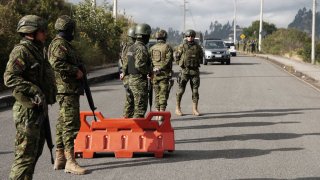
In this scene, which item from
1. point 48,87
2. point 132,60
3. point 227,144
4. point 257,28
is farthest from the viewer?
point 257,28

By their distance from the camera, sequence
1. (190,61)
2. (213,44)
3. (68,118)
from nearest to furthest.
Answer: (68,118)
(190,61)
(213,44)

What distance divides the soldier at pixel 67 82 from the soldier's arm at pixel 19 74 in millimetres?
1615

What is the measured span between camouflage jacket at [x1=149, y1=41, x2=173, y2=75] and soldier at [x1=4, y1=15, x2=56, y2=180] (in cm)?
547

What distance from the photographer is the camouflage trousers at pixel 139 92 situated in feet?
27.6

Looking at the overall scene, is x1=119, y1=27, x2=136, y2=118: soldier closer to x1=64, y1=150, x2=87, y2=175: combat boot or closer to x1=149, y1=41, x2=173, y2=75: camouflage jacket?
x1=149, y1=41, x2=173, y2=75: camouflage jacket

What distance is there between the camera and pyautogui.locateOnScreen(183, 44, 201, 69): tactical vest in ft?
39.7

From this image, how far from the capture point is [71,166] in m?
6.92

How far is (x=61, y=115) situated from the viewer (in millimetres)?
6977

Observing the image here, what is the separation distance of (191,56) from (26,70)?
23.8 feet

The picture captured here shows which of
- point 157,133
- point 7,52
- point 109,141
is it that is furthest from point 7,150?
point 7,52

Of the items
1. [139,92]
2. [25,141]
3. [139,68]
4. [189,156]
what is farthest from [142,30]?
[25,141]

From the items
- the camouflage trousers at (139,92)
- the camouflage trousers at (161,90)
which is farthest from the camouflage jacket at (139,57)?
the camouflage trousers at (161,90)

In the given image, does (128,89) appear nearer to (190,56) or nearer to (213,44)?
(190,56)

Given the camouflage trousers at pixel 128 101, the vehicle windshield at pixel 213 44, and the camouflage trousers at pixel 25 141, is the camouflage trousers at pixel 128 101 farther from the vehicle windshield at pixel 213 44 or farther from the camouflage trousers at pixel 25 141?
the vehicle windshield at pixel 213 44
